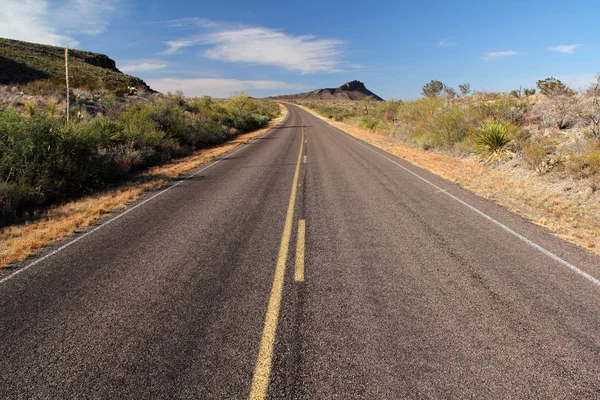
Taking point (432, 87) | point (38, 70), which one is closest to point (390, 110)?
point (432, 87)

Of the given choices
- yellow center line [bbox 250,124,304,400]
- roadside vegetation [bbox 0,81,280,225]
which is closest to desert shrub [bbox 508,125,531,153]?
yellow center line [bbox 250,124,304,400]

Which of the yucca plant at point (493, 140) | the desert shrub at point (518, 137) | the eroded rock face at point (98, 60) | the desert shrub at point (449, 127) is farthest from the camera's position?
the eroded rock face at point (98, 60)

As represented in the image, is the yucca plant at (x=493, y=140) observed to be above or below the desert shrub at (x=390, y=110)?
below

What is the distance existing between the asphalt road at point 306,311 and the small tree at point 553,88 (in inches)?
629

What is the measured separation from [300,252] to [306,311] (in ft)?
5.13

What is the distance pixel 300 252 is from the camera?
17.0ft

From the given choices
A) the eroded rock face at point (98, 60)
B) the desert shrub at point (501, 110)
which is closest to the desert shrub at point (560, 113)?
the desert shrub at point (501, 110)

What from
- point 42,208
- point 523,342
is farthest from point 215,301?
point 42,208

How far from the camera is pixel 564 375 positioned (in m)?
2.84

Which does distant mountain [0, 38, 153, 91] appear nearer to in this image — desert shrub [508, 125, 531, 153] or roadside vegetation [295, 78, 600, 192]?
roadside vegetation [295, 78, 600, 192]

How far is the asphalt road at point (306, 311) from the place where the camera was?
2.77m

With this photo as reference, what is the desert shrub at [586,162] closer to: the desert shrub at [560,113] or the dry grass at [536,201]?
the dry grass at [536,201]

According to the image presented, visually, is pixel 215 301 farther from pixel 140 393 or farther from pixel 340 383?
pixel 340 383

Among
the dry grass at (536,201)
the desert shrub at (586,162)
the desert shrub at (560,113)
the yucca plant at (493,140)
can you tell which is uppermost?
the desert shrub at (560,113)
